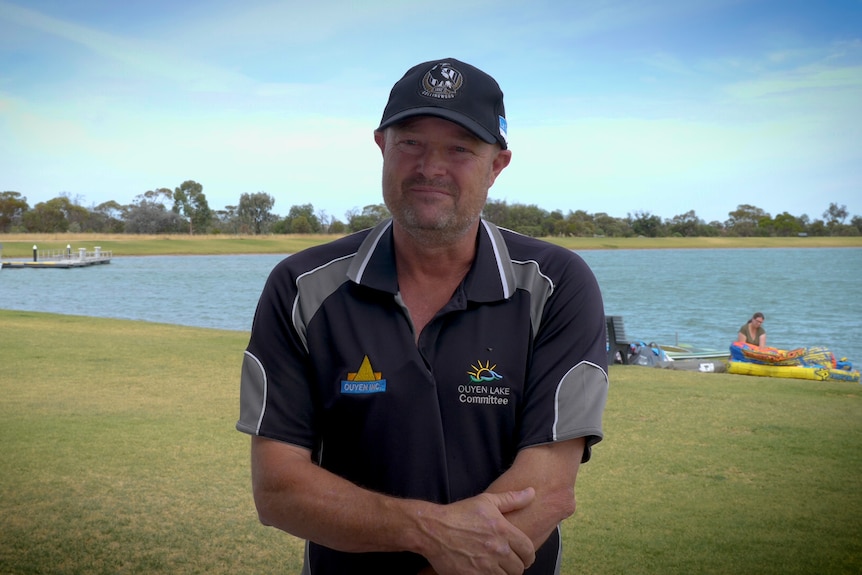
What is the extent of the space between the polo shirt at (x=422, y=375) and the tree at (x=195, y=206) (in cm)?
11736

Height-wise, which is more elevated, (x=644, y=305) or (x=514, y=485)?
(x=514, y=485)

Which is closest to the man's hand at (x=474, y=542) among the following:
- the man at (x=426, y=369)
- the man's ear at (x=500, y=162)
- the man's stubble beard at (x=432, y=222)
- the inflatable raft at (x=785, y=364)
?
the man at (x=426, y=369)

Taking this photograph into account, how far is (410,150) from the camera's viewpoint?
2197 mm

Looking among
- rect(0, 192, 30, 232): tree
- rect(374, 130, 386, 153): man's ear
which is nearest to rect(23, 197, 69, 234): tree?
rect(0, 192, 30, 232): tree

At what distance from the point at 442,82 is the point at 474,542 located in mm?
1101

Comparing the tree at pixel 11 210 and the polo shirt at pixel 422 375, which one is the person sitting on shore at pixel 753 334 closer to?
the polo shirt at pixel 422 375

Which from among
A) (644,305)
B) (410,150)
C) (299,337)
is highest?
(410,150)

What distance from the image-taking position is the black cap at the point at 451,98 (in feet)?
6.94

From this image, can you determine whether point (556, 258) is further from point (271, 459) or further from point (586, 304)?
point (271, 459)

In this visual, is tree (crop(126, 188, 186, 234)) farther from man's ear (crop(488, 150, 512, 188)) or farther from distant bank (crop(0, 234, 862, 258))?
man's ear (crop(488, 150, 512, 188))

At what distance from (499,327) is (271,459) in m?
0.65

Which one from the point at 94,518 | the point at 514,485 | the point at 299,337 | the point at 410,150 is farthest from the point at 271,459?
the point at 94,518

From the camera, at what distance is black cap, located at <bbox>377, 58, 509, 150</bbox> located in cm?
212

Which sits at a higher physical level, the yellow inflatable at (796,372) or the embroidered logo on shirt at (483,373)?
the embroidered logo on shirt at (483,373)
